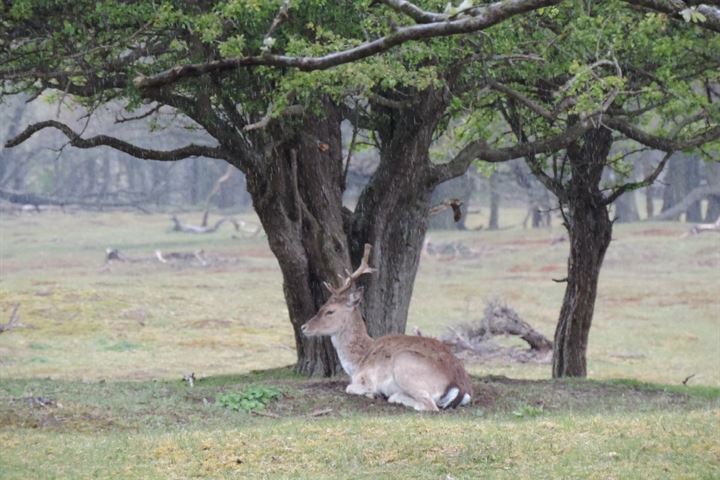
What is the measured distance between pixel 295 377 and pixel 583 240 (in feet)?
15.6

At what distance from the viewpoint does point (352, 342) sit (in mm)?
14180

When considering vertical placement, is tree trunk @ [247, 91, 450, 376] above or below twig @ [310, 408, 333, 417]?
above

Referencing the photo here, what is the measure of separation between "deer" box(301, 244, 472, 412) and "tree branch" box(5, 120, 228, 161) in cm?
223

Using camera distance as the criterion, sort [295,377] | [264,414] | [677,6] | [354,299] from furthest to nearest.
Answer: [295,377] → [354,299] → [264,414] → [677,6]

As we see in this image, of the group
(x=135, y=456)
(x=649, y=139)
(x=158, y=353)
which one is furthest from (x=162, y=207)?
(x=135, y=456)

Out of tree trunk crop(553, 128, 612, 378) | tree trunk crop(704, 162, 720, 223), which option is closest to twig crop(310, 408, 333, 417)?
tree trunk crop(553, 128, 612, 378)

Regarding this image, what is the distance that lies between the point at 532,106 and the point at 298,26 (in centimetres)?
292

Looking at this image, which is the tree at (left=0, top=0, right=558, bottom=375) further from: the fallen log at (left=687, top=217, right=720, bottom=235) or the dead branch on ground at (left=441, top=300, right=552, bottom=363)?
the fallen log at (left=687, top=217, right=720, bottom=235)

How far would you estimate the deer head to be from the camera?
14234mm

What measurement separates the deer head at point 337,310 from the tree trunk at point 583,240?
14.5ft

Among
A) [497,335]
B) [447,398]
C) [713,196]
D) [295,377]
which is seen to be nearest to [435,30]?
[447,398]

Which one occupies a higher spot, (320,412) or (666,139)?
(666,139)

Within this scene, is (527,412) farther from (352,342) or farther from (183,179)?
(183,179)

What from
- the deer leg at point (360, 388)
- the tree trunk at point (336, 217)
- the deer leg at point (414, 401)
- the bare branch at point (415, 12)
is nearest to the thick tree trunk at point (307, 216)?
the tree trunk at point (336, 217)
